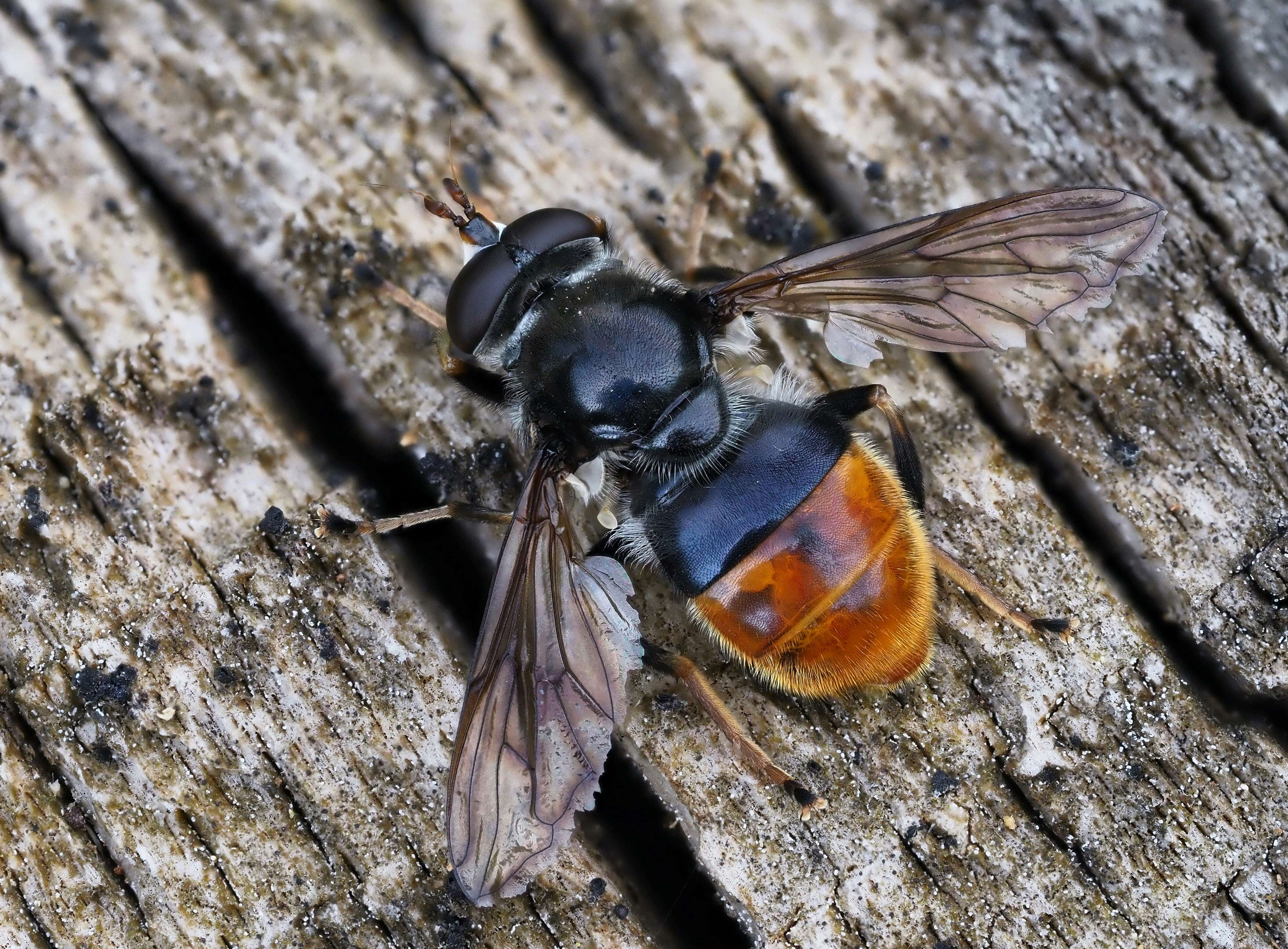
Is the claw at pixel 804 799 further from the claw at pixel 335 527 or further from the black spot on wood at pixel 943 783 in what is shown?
the claw at pixel 335 527

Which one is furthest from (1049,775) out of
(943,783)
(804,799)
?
(804,799)

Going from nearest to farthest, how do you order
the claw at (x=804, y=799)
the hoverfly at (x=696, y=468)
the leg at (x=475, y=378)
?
the hoverfly at (x=696, y=468)
the claw at (x=804, y=799)
the leg at (x=475, y=378)

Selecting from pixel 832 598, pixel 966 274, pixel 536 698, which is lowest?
pixel 536 698

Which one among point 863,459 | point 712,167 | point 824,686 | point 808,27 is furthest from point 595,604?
point 808,27

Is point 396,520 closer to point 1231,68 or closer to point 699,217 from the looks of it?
point 699,217

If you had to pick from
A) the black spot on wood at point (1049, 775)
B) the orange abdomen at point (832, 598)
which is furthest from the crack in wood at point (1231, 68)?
the black spot on wood at point (1049, 775)

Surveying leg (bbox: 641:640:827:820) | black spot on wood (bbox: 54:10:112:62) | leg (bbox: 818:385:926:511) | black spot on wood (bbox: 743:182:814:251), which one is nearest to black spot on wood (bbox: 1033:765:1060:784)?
leg (bbox: 641:640:827:820)
